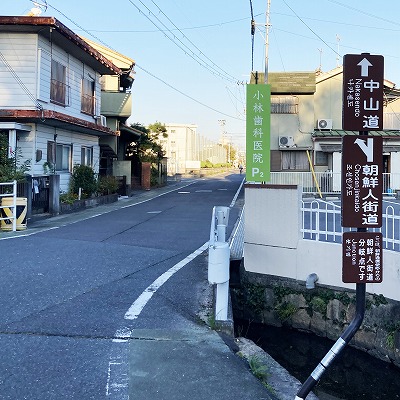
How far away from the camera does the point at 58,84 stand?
17938 millimetres

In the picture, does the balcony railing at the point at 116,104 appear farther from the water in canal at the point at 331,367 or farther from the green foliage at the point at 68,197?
the water in canal at the point at 331,367

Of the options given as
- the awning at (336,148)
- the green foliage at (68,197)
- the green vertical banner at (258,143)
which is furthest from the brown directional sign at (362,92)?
the awning at (336,148)

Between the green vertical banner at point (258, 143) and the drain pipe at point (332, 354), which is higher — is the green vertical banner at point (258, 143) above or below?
above

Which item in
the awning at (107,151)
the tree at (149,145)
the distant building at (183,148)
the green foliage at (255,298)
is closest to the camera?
the green foliage at (255,298)

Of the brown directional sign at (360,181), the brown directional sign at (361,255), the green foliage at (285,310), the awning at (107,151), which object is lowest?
the green foliage at (285,310)

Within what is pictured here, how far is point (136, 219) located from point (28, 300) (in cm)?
922

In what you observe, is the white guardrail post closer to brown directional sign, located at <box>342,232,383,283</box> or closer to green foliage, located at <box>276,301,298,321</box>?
brown directional sign, located at <box>342,232,383,283</box>

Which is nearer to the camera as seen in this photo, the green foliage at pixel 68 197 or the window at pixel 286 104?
the green foliage at pixel 68 197

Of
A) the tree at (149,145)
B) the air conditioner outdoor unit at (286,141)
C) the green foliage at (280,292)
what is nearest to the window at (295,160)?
the air conditioner outdoor unit at (286,141)

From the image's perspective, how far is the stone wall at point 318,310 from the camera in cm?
599

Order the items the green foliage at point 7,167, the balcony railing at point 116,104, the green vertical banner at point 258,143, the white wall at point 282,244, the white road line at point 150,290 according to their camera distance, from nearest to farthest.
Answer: the white road line at point 150,290 → the white wall at point 282,244 → the green vertical banner at point 258,143 → the green foliage at point 7,167 → the balcony railing at point 116,104

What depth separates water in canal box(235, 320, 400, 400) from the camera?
538 centimetres

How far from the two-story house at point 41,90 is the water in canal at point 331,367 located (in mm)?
11627

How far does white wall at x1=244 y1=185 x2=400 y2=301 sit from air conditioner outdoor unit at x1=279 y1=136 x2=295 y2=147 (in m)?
17.4
